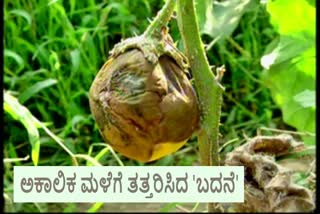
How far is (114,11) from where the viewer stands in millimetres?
1576

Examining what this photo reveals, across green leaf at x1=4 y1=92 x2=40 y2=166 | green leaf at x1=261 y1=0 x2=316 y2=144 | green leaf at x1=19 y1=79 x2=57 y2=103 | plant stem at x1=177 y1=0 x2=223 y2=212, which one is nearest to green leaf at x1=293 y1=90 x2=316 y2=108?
green leaf at x1=261 y1=0 x2=316 y2=144

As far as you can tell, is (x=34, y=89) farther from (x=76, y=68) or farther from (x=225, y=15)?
(x=225, y=15)

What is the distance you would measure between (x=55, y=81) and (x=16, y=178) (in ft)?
2.24

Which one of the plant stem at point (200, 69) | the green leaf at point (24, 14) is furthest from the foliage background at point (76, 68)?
the plant stem at point (200, 69)

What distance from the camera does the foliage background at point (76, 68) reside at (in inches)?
52.9

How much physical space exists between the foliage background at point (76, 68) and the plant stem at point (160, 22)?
0.48m

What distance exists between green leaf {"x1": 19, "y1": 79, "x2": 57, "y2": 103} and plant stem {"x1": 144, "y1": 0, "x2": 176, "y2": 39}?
81 cm

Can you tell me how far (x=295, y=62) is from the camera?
0.96 meters

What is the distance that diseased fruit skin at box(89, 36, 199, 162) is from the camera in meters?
0.72

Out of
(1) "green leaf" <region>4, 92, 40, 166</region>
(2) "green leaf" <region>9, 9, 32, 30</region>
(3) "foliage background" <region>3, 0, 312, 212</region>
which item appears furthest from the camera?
(2) "green leaf" <region>9, 9, 32, 30</region>

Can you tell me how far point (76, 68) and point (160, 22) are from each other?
30.8 inches

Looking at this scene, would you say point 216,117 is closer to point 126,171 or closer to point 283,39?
point 126,171

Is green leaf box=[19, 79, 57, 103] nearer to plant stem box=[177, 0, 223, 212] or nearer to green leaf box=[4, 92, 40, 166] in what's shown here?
green leaf box=[4, 92, 40, 166]

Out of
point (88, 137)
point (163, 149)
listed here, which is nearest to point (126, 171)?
point (163, 149)
